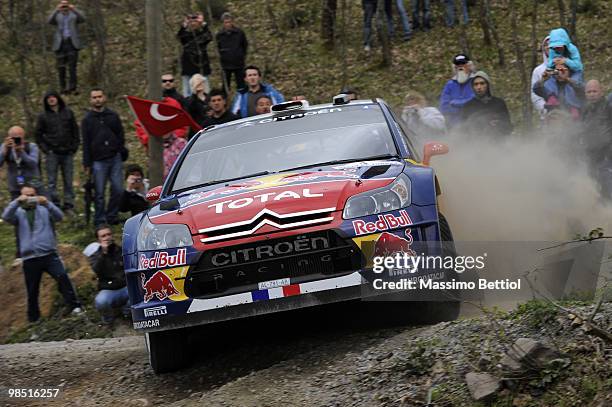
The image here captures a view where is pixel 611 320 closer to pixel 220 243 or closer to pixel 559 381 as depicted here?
pixel 559 381

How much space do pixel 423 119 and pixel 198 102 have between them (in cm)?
320

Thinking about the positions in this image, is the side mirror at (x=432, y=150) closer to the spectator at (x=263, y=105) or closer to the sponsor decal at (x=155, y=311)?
the sponsor decal at (x=155, y=311)

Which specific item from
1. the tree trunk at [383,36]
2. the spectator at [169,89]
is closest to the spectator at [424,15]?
the tree trunk at [383,36]

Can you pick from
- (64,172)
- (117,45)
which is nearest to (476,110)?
(64,172)

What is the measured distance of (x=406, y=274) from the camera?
728cm

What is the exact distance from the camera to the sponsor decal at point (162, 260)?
7.35 metres

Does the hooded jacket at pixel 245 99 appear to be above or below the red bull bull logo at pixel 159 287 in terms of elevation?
above

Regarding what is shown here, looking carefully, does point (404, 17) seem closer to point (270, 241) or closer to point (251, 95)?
point (251, 95)

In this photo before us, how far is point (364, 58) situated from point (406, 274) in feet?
56.3

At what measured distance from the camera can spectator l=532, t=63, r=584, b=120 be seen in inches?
555

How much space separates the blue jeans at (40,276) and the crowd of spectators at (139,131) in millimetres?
12

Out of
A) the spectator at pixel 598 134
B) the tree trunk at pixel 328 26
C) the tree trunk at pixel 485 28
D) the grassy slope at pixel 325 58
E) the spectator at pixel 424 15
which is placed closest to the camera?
the spectator at pixel 598 134

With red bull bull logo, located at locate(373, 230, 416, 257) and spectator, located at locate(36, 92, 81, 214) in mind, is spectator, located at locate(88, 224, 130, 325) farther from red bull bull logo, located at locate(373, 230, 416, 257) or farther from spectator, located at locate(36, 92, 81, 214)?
red bull bull logo, located at locate(373, 230, 416, 257)

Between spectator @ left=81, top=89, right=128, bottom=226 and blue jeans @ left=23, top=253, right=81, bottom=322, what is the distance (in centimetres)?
224
